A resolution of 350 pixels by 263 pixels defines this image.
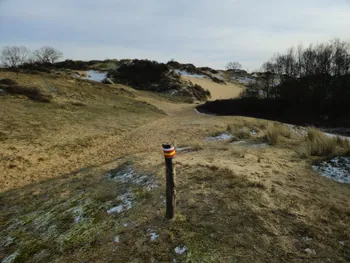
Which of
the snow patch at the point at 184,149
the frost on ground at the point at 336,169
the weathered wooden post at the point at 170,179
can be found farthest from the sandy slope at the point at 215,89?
the weathered wooden post at the point at 170,179

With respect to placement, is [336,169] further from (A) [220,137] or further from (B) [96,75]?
(B) [96,75]

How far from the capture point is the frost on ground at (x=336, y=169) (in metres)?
5.16

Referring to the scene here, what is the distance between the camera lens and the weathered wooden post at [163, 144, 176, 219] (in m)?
3.49

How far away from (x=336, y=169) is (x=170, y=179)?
14.5 ft

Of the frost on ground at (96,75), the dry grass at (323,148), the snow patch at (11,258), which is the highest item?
the frost on ground at (96,75)

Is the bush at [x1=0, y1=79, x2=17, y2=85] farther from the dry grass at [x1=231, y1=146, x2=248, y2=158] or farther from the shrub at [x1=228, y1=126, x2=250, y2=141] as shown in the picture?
the dry grass at [x1=231, y1=146, x2=248, y2=158]

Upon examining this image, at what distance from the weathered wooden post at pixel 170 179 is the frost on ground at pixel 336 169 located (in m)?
3.90

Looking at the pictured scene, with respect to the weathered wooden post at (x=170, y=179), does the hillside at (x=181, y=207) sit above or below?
below

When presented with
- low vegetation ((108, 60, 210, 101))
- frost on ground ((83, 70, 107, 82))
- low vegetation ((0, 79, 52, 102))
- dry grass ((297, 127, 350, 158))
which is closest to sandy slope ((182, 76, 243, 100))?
low vegetation ((108, 60, 210, 101))

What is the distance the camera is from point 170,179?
3.64m

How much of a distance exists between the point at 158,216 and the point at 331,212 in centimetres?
287

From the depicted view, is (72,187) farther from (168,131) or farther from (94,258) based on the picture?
(168,131)

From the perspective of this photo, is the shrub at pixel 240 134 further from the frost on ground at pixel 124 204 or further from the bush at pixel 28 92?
the bush at pixel 28 92

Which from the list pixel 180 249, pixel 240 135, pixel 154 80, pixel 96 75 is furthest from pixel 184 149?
pixel 96 75
